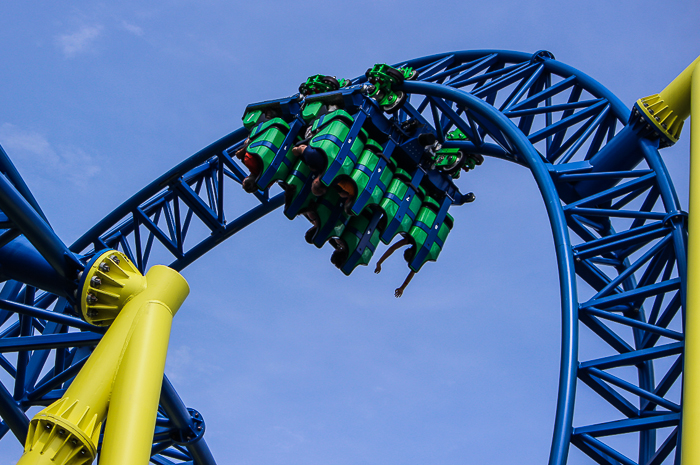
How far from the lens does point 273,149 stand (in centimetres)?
1148

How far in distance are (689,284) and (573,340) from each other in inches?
69.4

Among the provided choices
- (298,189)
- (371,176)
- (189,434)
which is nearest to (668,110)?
(371,176)

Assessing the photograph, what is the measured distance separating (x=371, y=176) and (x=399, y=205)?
645mm

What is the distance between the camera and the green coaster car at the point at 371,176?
11.0 m

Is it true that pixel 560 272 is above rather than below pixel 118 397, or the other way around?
above

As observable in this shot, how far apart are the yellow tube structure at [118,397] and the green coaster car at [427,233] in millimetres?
5321

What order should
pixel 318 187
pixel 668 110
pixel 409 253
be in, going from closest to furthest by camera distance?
1. pixel 668 110
2. pixel 318 187
3. pixel 409 253

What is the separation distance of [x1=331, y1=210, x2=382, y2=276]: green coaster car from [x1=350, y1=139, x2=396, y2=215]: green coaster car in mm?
280

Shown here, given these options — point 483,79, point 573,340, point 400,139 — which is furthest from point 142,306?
point 483,79

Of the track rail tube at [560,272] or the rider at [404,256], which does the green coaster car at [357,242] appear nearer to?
the rider at [404,256]

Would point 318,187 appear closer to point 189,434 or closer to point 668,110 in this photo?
point 189,434

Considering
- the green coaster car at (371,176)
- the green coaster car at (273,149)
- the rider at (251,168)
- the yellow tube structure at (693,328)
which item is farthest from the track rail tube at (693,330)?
the rider at (251,168)

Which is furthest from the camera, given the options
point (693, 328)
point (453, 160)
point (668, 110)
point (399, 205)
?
point (453, 160)

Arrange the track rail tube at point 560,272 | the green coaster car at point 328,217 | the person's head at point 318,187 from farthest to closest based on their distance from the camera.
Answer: the green coaster car at point 328,217, the person's head at point 318,187, the track rail tube at point 560,272
